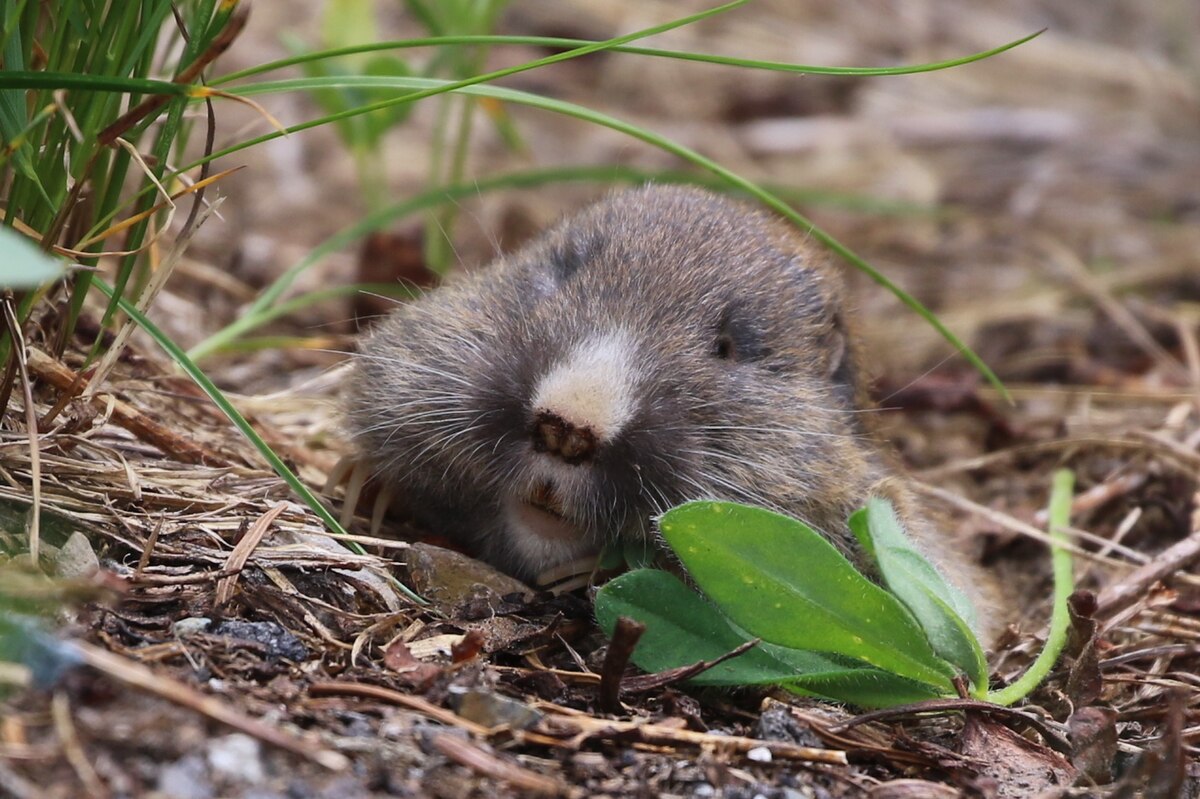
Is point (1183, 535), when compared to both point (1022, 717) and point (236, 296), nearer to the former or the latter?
point (1022, 717)

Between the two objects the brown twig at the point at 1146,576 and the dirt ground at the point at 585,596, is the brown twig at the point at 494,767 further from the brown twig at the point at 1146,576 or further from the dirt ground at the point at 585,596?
the brown twig at the point at 1146,576

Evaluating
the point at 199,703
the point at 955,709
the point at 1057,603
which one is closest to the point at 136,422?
the point at 199,703

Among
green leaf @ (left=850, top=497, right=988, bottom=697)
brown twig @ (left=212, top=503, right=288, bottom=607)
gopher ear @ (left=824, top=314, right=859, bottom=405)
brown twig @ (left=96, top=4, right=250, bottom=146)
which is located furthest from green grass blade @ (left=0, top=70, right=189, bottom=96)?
gopher ear @ (left=824, top=314, right=859, bottom=405)

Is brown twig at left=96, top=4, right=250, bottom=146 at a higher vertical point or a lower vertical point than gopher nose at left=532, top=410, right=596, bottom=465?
higher

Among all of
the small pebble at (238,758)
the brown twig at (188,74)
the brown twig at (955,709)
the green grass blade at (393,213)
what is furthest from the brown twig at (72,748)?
the green grass blade at (393,213)

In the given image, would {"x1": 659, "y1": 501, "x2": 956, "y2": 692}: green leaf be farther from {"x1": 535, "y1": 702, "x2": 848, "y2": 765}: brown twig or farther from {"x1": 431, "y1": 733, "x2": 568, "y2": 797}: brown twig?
{"x1": 431, "y1": 733, "x2": 568, "y2": 797}: brown twig
